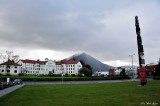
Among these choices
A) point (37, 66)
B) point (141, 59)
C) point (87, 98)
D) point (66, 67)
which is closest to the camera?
point (87, 98)

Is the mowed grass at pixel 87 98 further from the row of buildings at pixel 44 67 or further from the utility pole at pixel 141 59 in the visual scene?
the row of buildings at pixel 44 67

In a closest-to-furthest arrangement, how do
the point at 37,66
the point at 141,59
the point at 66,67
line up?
the point at 141,59
the point at 37,66
the point at 66,67

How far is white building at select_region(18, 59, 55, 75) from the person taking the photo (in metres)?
175

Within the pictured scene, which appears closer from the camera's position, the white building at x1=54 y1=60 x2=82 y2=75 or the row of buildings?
the row of buildings

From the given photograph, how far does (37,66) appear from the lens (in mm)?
185000

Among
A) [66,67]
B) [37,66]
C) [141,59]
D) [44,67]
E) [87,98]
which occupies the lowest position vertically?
[87,98]

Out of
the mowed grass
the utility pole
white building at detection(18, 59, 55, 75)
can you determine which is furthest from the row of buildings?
the mowed grass

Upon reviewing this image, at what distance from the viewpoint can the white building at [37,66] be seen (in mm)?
174800

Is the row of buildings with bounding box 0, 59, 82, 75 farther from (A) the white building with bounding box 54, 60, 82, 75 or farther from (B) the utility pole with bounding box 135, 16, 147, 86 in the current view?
(B) the utility pole with bounding box 135, 16, 147, 86

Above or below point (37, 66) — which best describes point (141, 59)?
below

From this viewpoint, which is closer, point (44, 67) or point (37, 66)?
point (37, 66)

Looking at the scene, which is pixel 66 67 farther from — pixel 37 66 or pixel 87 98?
pixel 87 98

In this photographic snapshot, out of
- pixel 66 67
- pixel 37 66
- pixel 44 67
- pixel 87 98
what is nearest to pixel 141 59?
pixel 87 98

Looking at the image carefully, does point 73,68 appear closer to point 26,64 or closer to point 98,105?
point 26,64
